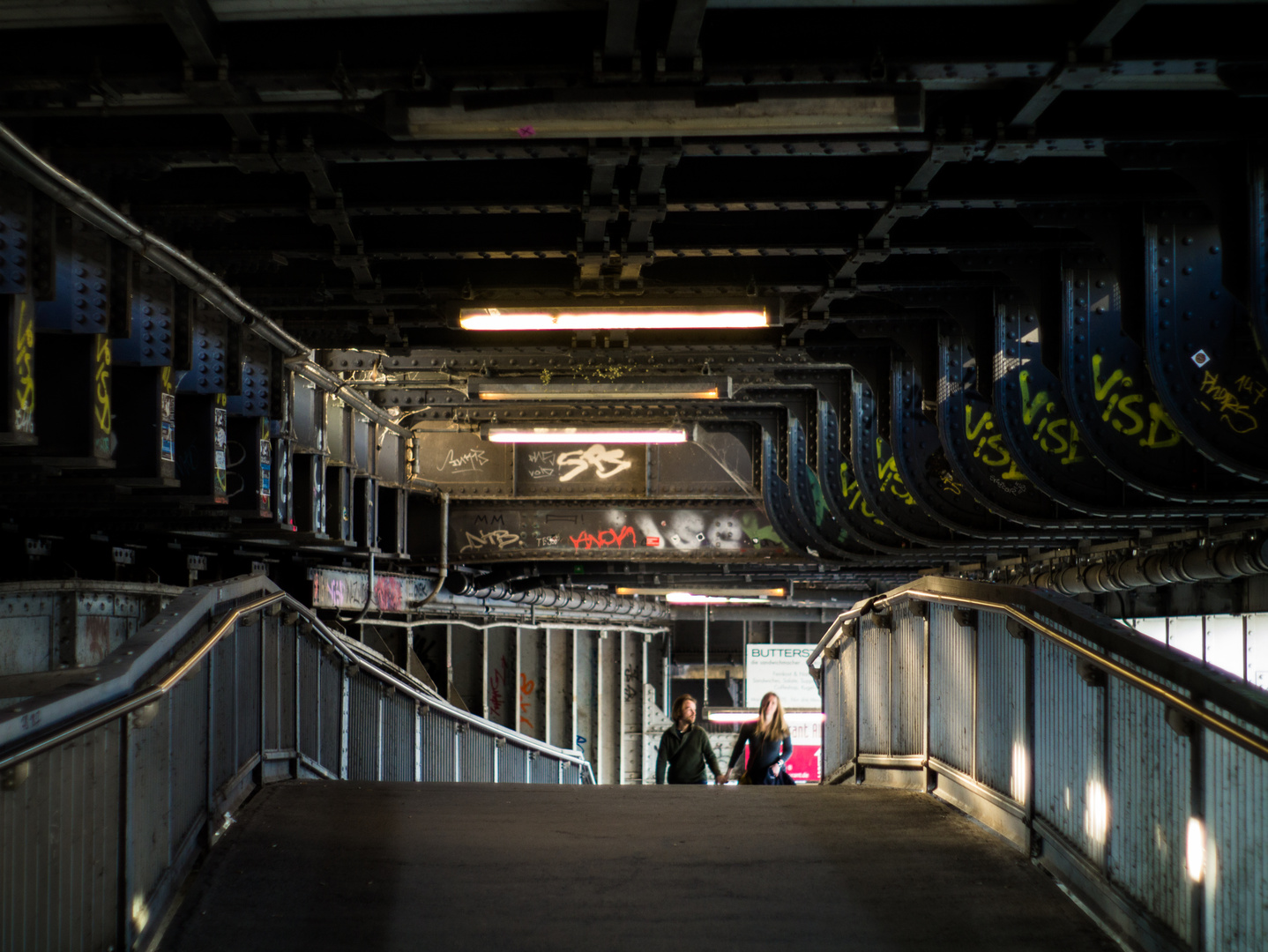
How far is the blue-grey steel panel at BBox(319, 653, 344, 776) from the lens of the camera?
9000 mm

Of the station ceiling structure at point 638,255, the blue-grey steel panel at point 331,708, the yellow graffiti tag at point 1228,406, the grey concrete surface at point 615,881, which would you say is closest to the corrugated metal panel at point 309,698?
A: the blue-grey steel panel at point 331,708

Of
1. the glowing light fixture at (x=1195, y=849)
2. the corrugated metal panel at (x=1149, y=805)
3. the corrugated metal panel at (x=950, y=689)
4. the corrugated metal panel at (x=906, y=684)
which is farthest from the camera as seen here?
the corrugated metal panel at (x=906, y=684)

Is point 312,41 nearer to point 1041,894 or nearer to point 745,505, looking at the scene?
point 1041,894

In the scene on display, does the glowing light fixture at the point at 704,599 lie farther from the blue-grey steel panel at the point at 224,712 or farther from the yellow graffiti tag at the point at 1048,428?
the blue-grey steel panel at the point at 224,712

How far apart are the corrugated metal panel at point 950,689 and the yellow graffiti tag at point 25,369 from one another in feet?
16.6

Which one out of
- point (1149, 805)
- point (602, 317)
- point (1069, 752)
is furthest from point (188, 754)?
point (602, 317)

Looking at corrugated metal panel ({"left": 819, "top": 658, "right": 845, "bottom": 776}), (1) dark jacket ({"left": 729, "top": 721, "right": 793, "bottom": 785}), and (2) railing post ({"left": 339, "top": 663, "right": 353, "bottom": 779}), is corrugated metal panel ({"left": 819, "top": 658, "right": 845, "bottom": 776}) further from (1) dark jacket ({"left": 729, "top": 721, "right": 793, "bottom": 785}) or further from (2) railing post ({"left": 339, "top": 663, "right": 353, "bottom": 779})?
(2) railing post ({"left": 339, "top": 663, "right": 353, "bottom": 779})

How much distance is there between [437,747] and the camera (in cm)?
1360

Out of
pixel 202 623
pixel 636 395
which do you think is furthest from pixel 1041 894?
pixel 636 395

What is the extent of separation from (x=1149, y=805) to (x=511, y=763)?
494 inches

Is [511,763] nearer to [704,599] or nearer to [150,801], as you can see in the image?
[150,801]

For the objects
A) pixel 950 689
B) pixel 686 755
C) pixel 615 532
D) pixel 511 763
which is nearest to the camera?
pixel 950 689

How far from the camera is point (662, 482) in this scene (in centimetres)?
1900

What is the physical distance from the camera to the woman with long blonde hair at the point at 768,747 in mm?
10203
